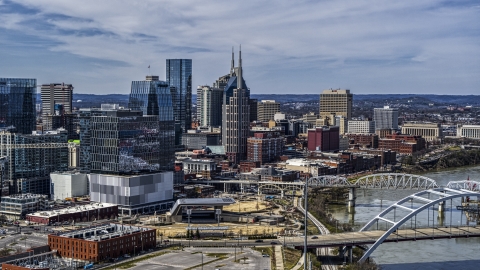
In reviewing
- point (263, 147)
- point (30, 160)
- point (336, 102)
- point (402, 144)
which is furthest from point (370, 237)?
point (336, 102)

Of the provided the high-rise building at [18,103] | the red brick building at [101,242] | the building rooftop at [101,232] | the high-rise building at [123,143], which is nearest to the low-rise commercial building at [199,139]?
the high-rise building at [18,103]

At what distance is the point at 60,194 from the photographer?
62688 millimetres

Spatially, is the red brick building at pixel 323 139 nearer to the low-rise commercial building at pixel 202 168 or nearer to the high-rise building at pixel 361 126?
the low-rise commercial building at pixel 202 168

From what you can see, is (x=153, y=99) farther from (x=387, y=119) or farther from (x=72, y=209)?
(x=387, y=119)

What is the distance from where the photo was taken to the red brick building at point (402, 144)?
10900 centimetres

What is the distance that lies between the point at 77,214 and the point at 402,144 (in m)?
68.2

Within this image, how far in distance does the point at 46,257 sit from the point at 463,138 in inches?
4250

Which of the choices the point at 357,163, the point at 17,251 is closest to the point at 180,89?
the point at 357,163

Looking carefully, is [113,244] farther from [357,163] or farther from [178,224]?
[357,163]

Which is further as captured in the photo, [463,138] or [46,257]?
[463,138]

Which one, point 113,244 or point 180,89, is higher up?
point 180,89

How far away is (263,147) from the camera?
3489 inches

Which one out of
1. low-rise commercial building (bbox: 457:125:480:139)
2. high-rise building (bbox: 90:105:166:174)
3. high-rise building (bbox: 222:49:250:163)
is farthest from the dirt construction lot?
low-rise commercial building (bbox: 457:125:480:139)

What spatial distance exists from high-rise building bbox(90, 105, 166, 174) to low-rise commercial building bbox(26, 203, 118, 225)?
11.4 ft
